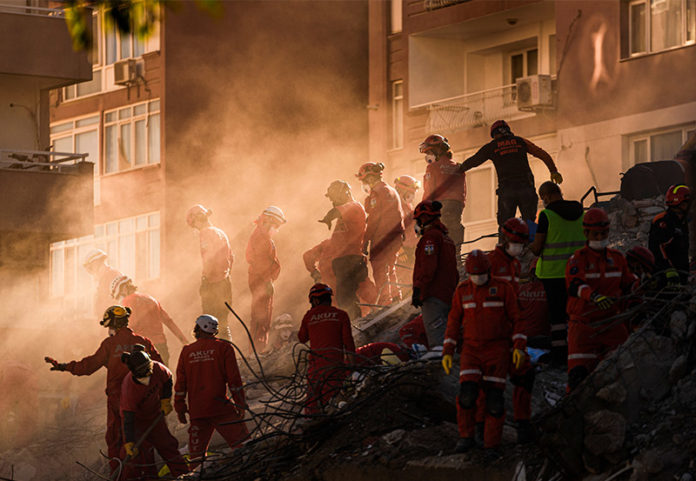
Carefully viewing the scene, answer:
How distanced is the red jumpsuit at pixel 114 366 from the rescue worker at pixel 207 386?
4.79 ft

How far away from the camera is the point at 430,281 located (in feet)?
44.1

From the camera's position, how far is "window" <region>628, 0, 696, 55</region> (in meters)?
27.2

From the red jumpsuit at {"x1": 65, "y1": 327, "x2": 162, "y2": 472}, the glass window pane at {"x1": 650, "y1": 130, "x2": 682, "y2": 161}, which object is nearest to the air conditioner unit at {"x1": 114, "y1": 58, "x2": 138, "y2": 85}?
the glass window pane at {"x1": 650, "y1": 130, "x2": 682, "y2": 161}

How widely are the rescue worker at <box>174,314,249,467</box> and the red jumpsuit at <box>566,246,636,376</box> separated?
409 centimetres

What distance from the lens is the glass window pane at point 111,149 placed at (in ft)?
118

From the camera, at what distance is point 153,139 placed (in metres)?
35.0

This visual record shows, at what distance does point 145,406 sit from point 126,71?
20.9 metres

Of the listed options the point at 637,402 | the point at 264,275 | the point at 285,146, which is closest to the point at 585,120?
the point at 285,146

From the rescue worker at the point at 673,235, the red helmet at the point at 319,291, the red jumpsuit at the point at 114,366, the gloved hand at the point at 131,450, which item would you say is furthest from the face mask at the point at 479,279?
the red jumpsuit at the point at 114,366

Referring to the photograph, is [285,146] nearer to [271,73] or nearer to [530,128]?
[271,73]

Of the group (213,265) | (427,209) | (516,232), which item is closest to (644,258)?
(516,232)

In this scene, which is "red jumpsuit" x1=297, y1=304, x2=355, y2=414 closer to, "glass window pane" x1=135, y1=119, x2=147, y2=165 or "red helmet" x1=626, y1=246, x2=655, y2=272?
"red helmet" x1=626, y1=246, x2=655, y2=272

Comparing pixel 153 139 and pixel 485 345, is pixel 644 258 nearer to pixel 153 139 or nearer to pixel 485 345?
pixel 485 345

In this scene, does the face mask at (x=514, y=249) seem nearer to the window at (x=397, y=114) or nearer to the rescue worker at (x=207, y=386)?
the rescue worker at (x=207, y=386)
